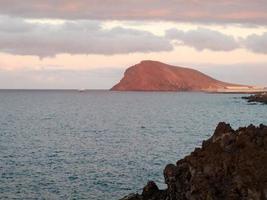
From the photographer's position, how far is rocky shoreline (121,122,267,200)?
30.3m

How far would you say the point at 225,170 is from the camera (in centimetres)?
3186

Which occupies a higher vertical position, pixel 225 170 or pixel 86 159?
pixel 225 170

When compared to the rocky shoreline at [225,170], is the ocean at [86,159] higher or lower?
lower

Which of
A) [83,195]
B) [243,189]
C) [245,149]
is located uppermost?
[245,149]

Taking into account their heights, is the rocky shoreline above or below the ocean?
above

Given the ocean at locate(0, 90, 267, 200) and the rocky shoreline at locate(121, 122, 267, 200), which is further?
the ocean at locate(0, 90, 267, 200)

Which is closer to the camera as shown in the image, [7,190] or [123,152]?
[7,190]

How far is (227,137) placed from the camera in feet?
116

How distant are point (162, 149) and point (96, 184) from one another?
26332 millimetres

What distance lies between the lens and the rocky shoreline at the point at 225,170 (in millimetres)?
30281

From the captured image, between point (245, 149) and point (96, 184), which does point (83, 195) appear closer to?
point (96, 184)

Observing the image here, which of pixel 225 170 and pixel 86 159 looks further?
pixel 86 159

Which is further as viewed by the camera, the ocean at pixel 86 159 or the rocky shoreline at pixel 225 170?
the ocean at pixel 86 159

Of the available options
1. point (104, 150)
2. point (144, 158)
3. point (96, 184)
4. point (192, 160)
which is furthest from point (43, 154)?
point (192, 160)
